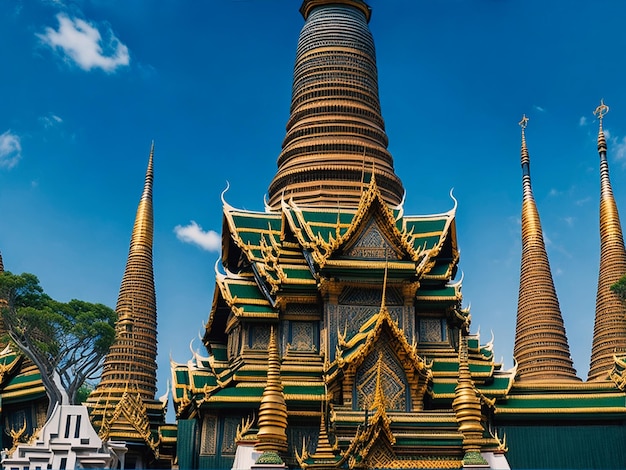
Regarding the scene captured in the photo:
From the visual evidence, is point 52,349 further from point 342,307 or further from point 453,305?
point 453,305

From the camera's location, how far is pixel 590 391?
29594 millimetres

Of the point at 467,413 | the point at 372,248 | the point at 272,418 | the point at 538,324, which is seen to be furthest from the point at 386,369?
the point at 538,324

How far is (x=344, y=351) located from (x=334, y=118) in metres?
12.9

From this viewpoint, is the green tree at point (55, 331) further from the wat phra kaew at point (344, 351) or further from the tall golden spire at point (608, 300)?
the tall golden spire at point (608, 300)

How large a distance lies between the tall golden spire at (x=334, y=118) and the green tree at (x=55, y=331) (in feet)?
28.6

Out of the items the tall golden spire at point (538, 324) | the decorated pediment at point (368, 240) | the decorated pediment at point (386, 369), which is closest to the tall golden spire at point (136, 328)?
the decorated pediment at point (368, 240)

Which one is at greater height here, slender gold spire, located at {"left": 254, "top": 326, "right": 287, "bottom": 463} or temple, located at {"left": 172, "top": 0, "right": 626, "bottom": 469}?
temple, located at {"left": 172, "top": 0, "right": 626, "bottom": 469}

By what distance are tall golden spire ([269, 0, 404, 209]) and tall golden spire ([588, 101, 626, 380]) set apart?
10.2m

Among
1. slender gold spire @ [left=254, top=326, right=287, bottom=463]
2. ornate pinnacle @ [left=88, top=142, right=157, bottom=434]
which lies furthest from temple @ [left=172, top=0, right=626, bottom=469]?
ornate pinnacle @ [left=88, top=142, right=157, bottom=434]

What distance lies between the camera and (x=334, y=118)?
36.4 metres

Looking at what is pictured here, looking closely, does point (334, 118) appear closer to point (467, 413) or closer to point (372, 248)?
point (372, 248)

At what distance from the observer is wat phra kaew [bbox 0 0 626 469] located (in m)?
21.6

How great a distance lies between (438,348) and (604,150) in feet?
62.8

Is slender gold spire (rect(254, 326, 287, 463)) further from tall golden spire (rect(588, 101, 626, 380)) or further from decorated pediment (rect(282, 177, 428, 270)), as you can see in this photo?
tall golden spire (rect(588, 101, 626, 380))
